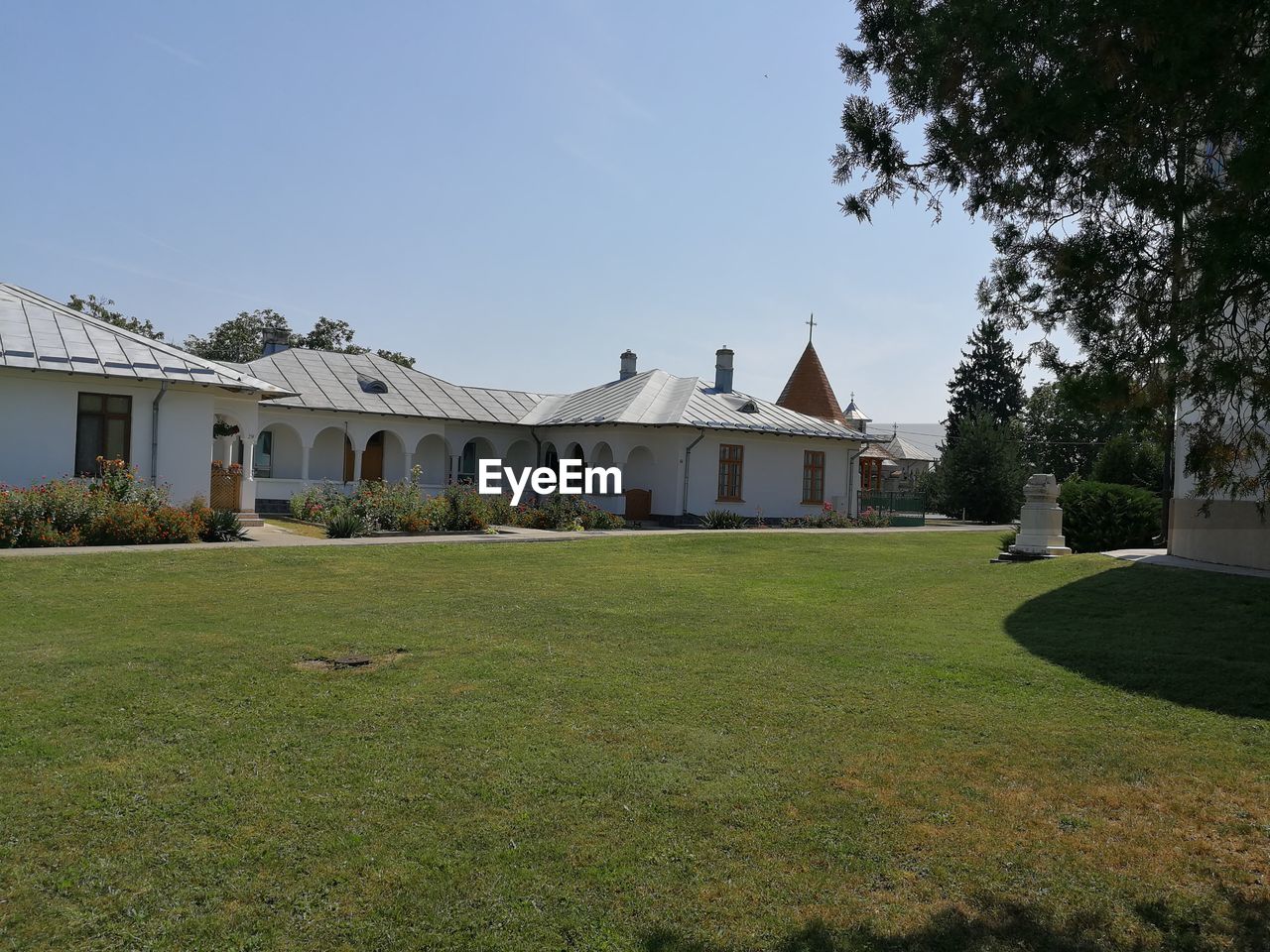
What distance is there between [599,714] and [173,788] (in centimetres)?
274

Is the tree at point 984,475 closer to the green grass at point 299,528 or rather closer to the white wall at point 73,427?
the green grass at point 299,528

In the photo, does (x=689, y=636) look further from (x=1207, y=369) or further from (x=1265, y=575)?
(x=1265, y=575)

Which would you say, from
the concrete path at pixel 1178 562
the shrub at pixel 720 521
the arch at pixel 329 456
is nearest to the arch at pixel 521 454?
the arch at pixel 329 456

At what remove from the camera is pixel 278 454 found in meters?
29.6

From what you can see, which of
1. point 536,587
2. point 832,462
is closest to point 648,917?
point 536,587

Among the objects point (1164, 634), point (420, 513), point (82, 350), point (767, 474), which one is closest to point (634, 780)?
point (1164, 634)

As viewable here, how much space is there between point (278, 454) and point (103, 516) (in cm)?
A: 1222

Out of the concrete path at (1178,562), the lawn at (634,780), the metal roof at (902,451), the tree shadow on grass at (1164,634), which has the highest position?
the metal roof at (902,451)

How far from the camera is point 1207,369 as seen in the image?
16.6ft

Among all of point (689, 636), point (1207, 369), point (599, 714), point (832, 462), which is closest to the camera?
point (1207, 369)

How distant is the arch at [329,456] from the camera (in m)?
30.0

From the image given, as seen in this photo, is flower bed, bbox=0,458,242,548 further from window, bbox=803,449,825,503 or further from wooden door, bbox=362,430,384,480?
window, bbox=803,449,825,503

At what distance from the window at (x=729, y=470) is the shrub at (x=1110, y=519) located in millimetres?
12504

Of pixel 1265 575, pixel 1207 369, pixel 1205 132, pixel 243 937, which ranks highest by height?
pixel 1205 132
